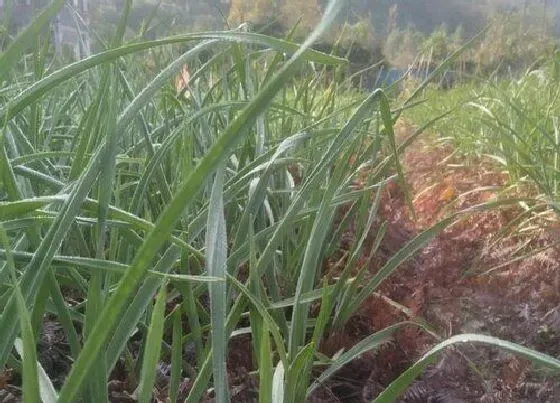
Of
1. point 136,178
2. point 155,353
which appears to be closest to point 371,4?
point 136,178

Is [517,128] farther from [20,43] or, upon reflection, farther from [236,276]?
[20,43]

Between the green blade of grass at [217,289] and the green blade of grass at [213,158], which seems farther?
the green blade of grass at [217,289]

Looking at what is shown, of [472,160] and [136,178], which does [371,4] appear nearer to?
[472,160]

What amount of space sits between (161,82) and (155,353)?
0.20m

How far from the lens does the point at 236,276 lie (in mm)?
778

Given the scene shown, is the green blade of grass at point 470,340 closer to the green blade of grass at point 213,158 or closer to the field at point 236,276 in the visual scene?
the field at point 236,276

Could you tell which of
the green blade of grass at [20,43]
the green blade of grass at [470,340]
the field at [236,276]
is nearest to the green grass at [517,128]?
the field at [236,276]

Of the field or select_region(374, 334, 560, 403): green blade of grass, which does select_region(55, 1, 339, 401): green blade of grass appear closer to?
the field

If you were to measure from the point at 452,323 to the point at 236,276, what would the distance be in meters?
0.21

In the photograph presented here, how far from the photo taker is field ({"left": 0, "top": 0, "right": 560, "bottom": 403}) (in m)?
0.44

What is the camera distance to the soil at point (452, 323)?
2.09 feet

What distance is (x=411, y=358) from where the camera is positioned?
699 millimetres

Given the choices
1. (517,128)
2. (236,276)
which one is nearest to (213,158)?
(236,276)

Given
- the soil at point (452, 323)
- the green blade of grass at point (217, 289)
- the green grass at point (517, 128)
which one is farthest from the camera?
the green grass at point (517, 128)
